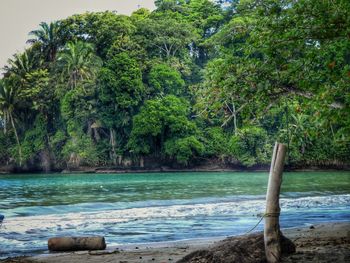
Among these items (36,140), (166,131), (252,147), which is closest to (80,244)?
(252,147)

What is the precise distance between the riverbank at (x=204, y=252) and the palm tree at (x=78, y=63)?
4767 cm

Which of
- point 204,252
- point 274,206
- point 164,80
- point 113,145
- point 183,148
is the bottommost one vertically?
point 204,252

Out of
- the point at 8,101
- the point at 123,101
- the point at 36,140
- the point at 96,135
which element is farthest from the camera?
the point at 36,140

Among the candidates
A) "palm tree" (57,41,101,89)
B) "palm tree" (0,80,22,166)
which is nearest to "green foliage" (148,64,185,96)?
"palm tree" (57,41,101,89)

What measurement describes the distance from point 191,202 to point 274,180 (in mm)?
17122

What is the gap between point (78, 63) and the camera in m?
58.5

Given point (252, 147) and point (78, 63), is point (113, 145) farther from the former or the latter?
point (252, 147)

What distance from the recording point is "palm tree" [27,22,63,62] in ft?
209

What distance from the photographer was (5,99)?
6044 centimetres

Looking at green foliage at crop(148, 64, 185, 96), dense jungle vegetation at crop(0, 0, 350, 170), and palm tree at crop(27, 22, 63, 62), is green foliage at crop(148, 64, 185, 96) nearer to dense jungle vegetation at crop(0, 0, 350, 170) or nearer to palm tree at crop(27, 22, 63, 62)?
dense jungle vegetation at crop(0, 0, 350, 170)

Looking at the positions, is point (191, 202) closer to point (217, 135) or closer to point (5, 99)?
point (217, 135)

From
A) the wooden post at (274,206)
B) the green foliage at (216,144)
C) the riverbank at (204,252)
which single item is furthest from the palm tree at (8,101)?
the wooden post at (274,206)

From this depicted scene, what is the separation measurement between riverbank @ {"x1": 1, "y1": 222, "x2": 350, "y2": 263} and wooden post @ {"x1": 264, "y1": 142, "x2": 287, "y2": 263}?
0.74 ft

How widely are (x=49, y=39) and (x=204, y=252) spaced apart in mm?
60943
